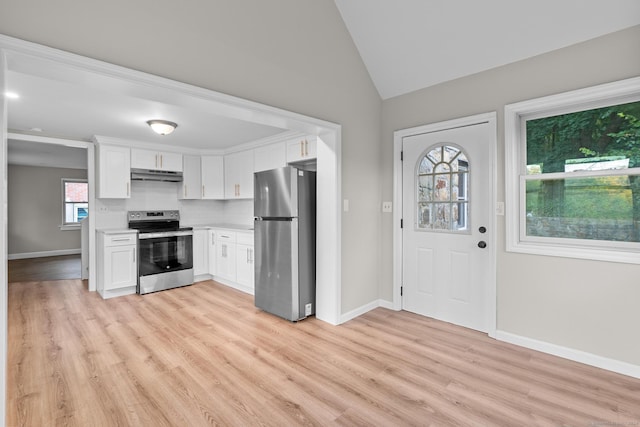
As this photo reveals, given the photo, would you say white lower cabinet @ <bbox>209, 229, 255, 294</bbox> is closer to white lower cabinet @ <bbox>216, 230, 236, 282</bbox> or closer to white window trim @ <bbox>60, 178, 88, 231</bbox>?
white lower cabinet @ <bbox>216, 230, 236, 282</bbox>

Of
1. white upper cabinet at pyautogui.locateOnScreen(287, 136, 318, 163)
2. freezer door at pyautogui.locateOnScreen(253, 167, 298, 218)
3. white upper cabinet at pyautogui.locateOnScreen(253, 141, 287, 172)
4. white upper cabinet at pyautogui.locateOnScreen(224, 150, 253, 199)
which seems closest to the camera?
freezer door at pyautogui.locateOnScreen(253, 167, 298, 218)

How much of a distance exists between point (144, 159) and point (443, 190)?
4.38 meters

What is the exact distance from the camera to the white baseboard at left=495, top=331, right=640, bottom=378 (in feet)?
7.68

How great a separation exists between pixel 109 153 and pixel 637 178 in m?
5.92

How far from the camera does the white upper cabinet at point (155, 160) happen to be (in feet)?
16.2

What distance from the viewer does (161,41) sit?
202cm

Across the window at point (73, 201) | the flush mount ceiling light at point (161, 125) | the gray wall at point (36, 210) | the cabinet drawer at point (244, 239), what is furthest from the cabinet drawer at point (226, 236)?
the gray wall at point (36, 210)

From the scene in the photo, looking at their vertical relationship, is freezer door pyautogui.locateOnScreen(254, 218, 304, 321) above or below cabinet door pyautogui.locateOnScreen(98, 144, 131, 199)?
below

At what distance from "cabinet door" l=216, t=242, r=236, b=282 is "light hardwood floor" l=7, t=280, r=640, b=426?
136 centimetres

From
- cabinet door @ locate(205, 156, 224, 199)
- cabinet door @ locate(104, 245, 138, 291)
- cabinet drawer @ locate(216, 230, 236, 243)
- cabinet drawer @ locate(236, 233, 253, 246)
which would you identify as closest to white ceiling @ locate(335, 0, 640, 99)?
cabinet drawer @ locate(236, 233, 253, 246)

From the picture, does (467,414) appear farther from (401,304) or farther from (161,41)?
(161,41)

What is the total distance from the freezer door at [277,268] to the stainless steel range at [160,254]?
1820 millimetres

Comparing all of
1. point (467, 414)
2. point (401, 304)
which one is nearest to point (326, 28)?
point (401, 304)

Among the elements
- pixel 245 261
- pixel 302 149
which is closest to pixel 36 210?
pixel 245 261
